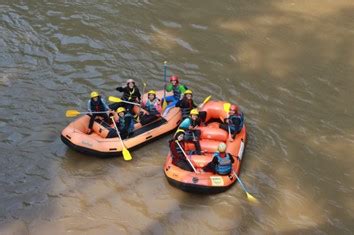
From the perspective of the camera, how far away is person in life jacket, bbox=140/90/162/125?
36.7 feet

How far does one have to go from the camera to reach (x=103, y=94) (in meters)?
12.7

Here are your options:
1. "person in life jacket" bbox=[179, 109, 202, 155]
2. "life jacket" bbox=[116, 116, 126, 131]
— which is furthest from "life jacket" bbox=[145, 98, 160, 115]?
"person in life jacket" bbox=[179, 109, 202, 155]

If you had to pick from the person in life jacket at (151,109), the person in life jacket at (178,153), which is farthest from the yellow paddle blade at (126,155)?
the person in life jacket at (151,109)

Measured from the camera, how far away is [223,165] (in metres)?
9.49

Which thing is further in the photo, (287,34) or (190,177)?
(287,34)

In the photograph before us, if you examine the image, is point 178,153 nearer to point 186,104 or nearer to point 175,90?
point 186,104

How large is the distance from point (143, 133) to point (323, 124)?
4.81 m

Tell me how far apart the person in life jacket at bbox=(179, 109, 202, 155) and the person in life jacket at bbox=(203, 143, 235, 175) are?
2.30 ft

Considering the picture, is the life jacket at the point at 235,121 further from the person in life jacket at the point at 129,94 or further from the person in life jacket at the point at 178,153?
the person in life jacket at the point at 129,94

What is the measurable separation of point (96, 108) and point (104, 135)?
2.44 ft

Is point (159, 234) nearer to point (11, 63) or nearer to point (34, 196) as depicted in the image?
point (34, 196)

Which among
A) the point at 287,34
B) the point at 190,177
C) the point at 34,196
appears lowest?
the point at 34,196

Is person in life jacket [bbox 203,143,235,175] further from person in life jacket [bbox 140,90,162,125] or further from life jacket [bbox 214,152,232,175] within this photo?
person in life jacket [bbox 140,90,162,125]

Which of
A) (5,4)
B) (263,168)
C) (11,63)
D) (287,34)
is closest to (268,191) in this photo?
(263,168)
